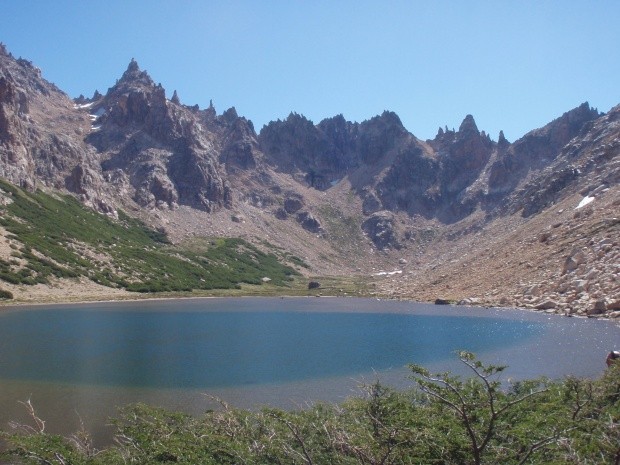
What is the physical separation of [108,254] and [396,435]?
434 ft

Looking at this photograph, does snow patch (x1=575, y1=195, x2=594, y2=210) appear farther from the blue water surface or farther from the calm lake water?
the blue water surface

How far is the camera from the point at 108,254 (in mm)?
133125

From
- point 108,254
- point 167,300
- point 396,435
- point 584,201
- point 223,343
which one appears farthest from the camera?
point 108,254

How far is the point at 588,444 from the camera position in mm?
11609

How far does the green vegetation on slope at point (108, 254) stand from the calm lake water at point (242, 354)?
3327 centimetres

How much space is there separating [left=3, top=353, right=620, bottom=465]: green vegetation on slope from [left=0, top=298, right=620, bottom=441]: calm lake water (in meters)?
2.82

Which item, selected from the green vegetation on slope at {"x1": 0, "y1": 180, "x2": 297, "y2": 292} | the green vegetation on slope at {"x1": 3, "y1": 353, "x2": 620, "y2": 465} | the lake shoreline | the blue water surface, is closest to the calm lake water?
the blue water surface

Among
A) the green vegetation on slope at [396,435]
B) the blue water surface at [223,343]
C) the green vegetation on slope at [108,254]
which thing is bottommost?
the blue water surface at [223,343]

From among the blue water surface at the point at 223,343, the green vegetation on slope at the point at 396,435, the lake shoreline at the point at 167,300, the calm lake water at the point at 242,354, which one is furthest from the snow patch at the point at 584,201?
the green vegetation on slope at the point at 396,435

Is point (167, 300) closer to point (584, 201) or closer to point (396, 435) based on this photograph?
point (584, 201)

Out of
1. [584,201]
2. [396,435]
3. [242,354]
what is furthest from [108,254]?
[396,435]

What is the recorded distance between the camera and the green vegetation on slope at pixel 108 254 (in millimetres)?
110062

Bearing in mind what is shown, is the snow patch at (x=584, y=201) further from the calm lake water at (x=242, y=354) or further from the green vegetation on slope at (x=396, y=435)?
the green vegetation on slope at (x=396, y=435)

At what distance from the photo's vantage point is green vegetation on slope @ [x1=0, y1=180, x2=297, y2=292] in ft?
361
